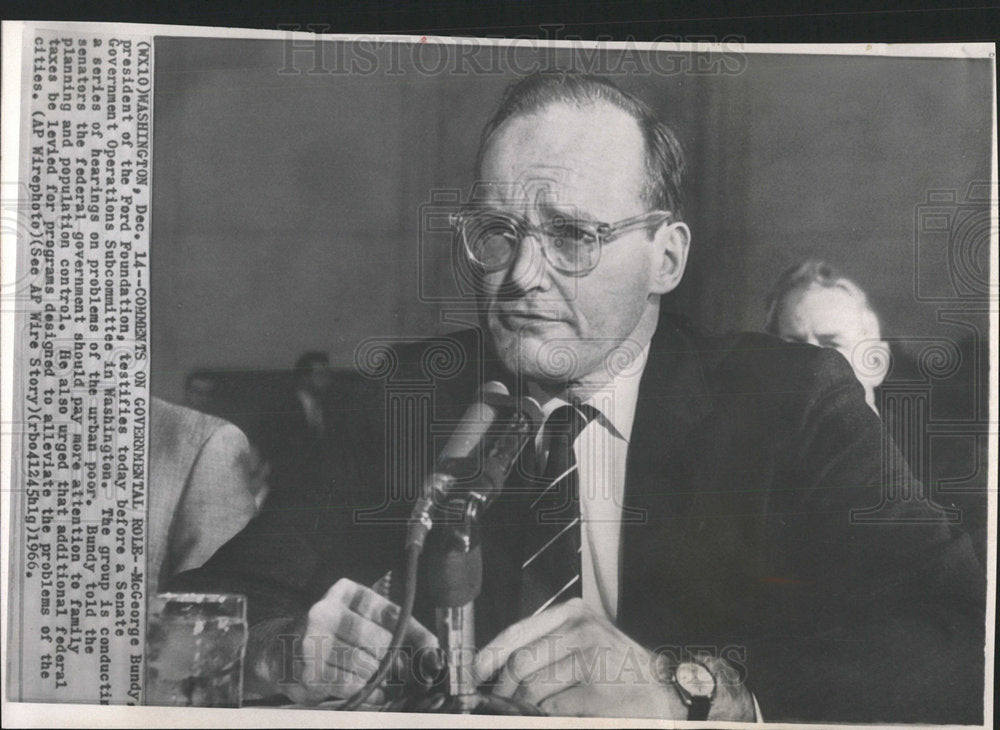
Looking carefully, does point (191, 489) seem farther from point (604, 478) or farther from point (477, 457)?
point (604, 478)

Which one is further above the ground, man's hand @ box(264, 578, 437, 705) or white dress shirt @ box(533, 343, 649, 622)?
white dress shirt @ box(533, 343, 649, 622)

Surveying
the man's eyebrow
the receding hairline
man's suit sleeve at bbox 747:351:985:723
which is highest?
the receding hairline

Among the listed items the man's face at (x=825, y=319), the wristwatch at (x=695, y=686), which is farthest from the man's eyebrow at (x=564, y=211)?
the wristwatch at (x=695, y=686)

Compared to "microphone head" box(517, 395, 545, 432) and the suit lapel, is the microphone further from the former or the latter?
the suit lapel

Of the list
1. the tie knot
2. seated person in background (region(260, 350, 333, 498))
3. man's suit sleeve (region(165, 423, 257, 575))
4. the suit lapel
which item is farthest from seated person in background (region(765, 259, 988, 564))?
man's suit sleeve (region(165, 423, 257, 575))

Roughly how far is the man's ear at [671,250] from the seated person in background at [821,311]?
0.77ft

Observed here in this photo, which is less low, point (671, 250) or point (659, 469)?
point (671, 250)

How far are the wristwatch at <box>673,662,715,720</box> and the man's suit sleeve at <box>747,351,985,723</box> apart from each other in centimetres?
10

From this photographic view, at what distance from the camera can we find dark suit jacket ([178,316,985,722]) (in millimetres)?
1801

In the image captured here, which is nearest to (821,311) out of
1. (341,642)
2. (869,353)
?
(869,353)

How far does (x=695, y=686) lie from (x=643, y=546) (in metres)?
0.36

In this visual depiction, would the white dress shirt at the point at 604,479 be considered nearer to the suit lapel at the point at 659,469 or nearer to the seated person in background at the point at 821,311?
the suit lapel at the point at 659,469

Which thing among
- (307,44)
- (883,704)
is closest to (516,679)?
(883,704)

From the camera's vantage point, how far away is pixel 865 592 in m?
1.80
